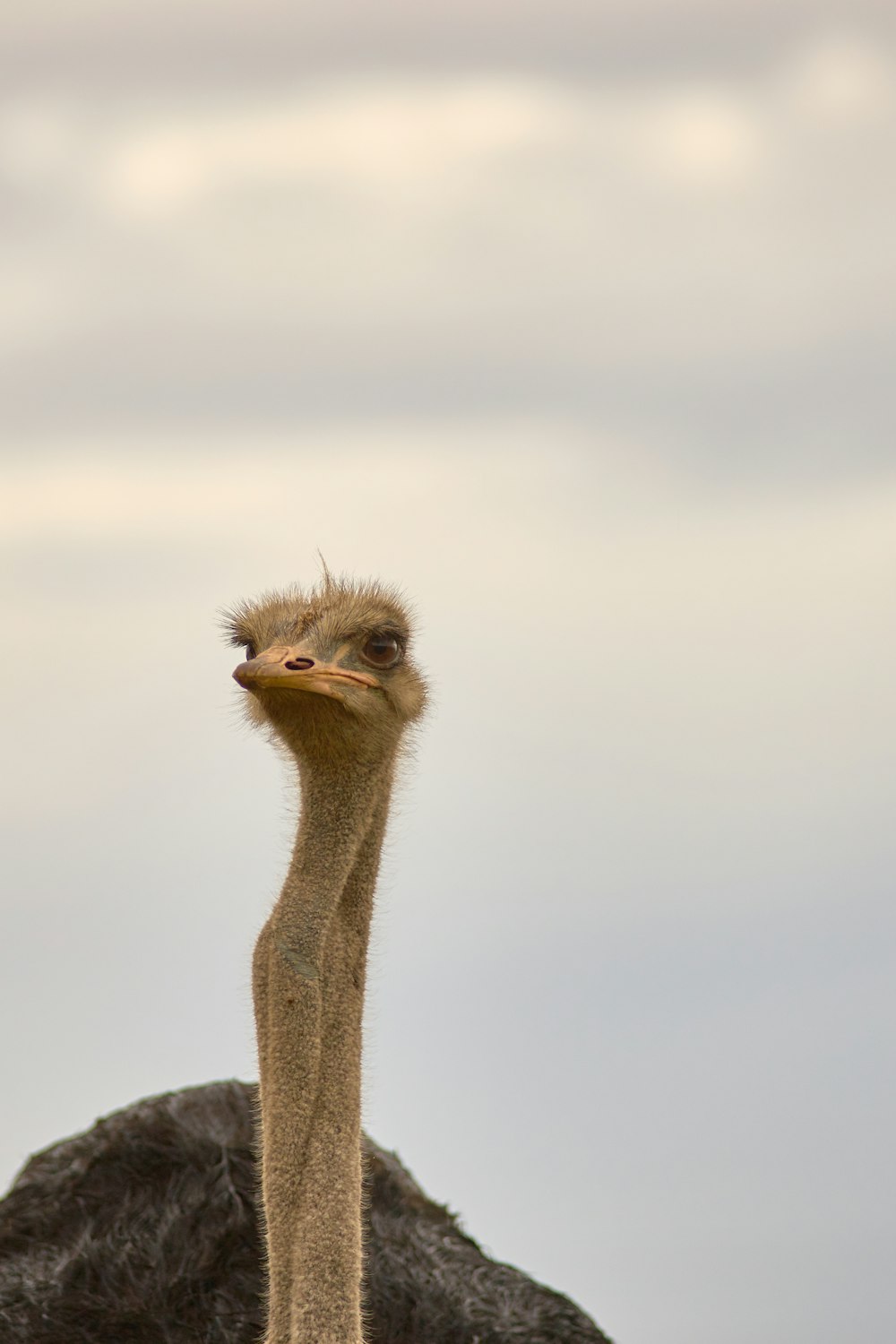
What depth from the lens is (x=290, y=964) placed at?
17.4ft

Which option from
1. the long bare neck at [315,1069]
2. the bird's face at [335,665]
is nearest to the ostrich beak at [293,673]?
the bird's face at [335,665]

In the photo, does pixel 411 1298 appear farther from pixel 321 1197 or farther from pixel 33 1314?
pixel 321 1197

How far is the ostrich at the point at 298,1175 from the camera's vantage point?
17.4 ft

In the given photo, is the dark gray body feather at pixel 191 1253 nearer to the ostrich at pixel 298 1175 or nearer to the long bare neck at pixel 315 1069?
the ostrich at pixel 298 1175

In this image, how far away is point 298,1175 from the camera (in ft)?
17.4

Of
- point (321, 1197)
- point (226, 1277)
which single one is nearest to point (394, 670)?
point (321, 1197)

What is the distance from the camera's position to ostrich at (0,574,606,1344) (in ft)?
17.4

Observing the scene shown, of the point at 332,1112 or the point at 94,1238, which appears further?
the point at 94,1238

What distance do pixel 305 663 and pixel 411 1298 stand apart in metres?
2.63

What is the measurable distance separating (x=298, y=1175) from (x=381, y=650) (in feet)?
3.95

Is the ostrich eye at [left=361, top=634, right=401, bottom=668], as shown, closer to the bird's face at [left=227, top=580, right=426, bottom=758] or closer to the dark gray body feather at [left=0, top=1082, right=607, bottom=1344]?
the bird's face at [left=227, top=580, right=426, bottom=758]

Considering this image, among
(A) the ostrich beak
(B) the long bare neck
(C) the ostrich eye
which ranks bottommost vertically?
(B) the long bare neck

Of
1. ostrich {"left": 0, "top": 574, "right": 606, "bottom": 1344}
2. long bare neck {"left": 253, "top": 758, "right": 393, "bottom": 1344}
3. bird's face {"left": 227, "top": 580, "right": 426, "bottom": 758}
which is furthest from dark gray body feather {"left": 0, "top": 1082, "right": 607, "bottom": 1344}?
bird's face {"left": 227, "top": 580, "right": 426, "bottom": 758}

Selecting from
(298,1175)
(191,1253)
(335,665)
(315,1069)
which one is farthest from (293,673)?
(191,1253)
